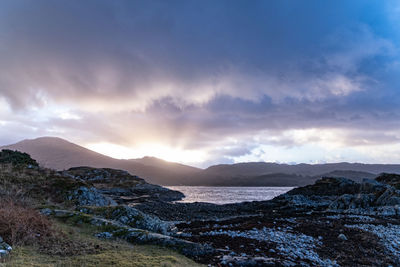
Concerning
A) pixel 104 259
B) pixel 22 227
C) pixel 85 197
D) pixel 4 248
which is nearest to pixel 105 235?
pixel 22 227

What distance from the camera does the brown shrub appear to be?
486 inches

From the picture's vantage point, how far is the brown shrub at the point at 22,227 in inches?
486

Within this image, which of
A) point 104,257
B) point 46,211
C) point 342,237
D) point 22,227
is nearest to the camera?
point 104,257

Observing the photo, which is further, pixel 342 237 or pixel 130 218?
pixel 342 237

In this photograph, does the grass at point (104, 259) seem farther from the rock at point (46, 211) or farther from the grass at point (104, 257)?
the rock at point (46, 211)

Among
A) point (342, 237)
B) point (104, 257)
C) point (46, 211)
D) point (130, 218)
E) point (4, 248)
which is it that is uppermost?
point (4, 248)

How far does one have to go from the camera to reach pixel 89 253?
12.0 meters

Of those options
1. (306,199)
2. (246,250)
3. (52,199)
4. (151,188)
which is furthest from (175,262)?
(151,188)

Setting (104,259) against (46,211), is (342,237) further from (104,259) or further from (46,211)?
(46,211)

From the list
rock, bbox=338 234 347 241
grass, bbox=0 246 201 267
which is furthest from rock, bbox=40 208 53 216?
rock, bbox=338 234 347 241

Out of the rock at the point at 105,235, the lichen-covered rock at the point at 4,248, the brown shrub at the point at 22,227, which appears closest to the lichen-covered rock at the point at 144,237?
the rock at the point at 105,235

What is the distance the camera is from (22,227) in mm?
13156

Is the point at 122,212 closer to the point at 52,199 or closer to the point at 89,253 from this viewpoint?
the point at 89,253

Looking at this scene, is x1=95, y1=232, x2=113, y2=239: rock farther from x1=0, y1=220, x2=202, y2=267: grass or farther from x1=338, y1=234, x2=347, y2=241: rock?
x1=338, y1=234, x2=347, y2=241: rock
